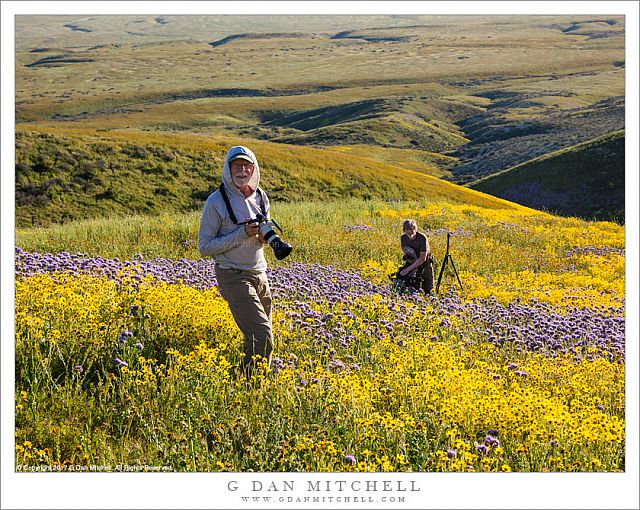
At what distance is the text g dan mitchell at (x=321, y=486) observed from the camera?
4176mm

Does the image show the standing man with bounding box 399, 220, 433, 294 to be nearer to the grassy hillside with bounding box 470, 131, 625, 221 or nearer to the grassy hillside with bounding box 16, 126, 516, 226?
the grassy hillside with bounding box 16, 126, 516, 226

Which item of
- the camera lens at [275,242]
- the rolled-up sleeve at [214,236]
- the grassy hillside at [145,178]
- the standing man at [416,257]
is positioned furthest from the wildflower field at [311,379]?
the grassy hillside at [145,178]

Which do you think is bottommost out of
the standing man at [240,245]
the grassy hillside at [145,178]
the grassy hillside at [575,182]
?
the grassy hillside at [575,182]

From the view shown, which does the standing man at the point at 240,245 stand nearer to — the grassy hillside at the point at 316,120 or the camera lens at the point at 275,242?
the camera lens at the point at 275,242

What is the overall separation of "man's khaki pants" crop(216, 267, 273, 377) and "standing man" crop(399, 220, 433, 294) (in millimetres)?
4452

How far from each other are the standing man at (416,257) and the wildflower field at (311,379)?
1.59 ft

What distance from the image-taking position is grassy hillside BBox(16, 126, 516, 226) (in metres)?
22.9

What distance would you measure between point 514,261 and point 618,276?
82.6 inches

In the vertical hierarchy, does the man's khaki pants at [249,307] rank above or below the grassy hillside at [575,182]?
above

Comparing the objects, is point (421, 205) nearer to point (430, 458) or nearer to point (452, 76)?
point (430, 458)

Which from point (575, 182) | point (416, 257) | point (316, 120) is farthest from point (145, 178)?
point (316, 120)

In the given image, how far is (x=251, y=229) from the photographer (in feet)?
16.2

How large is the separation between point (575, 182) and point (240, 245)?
144ft

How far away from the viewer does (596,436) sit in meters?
4.45
